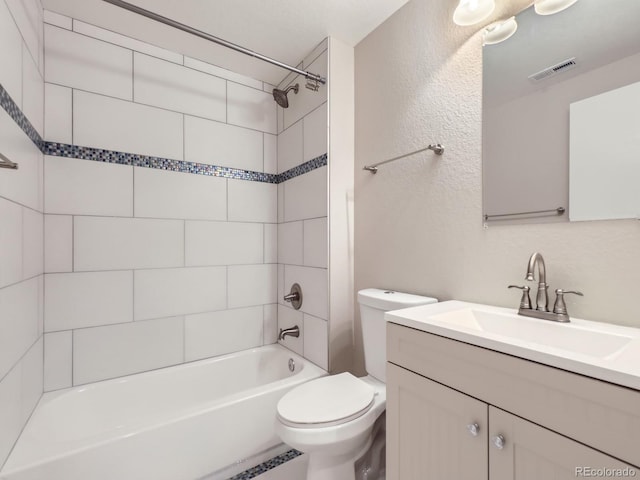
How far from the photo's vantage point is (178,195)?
1.88m

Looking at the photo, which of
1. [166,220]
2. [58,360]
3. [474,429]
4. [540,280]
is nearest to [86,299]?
[58,360]

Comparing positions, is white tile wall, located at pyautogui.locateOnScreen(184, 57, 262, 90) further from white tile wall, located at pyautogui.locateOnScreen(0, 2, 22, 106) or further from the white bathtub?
the white bathtub

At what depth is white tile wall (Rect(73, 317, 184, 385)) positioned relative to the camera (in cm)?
161

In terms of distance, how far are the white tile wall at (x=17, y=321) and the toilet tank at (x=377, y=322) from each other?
1.35 metres

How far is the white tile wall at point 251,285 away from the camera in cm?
208

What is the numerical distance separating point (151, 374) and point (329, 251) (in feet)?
4.15

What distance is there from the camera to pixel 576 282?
98 centimetres

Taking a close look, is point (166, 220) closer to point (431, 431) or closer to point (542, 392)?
point (431, 431)

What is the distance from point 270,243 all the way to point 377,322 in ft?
3.58

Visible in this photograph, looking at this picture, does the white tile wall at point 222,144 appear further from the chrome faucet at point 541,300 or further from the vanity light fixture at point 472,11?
the chrome faucet at point 541,300

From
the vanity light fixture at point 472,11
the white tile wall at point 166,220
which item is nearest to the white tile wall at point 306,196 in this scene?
the white tile wall at point 166,220

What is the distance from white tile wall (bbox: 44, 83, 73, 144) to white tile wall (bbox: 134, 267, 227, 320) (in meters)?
0.81

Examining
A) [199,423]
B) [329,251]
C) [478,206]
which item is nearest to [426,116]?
[478,206]

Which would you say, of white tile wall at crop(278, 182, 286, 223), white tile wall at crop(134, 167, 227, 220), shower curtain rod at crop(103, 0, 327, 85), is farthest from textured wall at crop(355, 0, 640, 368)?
white tile wall at crop(134, 167, 227, 220)
